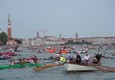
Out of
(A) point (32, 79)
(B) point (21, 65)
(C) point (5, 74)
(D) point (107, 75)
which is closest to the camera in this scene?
(A) point (32, 79)

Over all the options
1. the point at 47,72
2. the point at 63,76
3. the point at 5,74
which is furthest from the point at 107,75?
the point at 5,74

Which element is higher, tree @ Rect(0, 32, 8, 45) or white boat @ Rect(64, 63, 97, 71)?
tree @ Rect(0, 32, 8, 45)

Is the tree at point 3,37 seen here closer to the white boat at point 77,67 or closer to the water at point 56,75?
the water at point 56,75

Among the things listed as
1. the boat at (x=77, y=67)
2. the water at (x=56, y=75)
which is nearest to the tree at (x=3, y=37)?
the water at (x=56, y=75)

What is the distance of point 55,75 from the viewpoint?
28.3 m

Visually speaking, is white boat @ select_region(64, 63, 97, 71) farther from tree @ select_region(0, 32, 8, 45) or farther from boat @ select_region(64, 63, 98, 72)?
tree @ select_region(0, 32, 8, 45)

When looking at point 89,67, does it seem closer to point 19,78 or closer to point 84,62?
point 84,62

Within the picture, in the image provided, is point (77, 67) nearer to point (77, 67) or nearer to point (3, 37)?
point (77, 67)

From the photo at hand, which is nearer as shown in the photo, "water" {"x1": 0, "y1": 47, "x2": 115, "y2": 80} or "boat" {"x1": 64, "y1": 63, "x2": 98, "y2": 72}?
"water" {"x1": 0, "y1": 47, "x2": 115, "y2": 80}

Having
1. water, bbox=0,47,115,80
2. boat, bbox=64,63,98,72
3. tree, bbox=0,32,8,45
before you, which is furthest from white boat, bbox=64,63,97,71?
tree, bbox=0,32,8,45

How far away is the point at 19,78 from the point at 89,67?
18.1ft

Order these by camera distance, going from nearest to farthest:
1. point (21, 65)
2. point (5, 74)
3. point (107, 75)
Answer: point (107, 75) < point (5, 74) < point (21, 65)

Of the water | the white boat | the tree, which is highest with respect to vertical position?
the tree

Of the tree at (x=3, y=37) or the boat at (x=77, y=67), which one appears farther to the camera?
the tree at (x=3, y=37)
